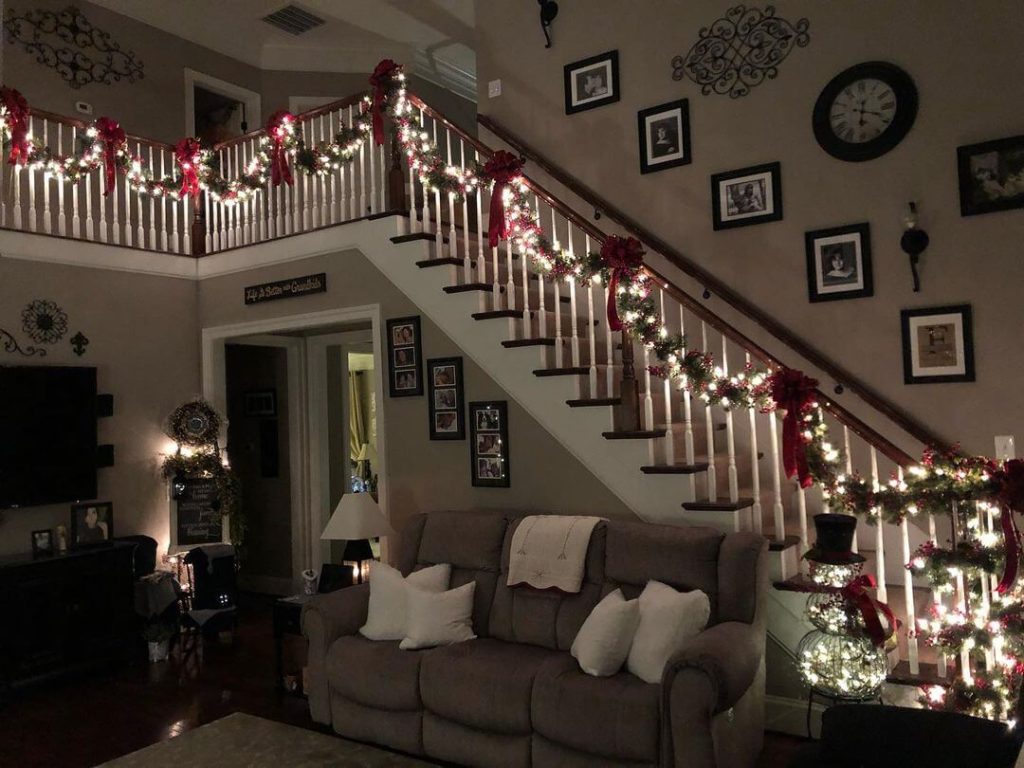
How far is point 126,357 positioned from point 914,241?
5519 millimetres

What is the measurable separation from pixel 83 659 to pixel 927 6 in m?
6.47

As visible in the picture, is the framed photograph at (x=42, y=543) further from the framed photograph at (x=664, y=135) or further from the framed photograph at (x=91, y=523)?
the framed photograph at (x=664, y=135)

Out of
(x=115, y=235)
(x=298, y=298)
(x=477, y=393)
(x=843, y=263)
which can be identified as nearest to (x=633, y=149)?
(x=843, y=263)

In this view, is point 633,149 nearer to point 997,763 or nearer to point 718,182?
point 718,182

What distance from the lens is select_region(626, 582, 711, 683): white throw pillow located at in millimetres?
3259

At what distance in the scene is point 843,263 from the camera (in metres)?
4.64

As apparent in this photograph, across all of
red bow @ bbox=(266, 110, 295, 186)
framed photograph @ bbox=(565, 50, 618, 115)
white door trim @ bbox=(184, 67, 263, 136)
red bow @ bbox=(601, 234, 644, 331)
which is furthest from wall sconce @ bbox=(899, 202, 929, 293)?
white door trim @ bbox=(184, 67, 263, 136)

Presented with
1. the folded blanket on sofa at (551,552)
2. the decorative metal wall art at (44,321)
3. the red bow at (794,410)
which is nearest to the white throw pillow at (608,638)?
the folded blanket on sofa at (551,552)

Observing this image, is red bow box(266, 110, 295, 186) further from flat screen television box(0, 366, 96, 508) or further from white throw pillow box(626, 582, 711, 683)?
white throw pillow box(626, 582, 711, 683)

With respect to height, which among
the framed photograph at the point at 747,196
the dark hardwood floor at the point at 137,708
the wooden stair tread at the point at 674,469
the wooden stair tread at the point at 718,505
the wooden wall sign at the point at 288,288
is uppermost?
the framed photograph at the point at 747,196

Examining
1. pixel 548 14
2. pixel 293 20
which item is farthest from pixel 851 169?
pixel 293 20

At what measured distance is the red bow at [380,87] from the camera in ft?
16.6

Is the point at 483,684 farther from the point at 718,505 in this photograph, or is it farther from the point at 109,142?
the point at 109,142

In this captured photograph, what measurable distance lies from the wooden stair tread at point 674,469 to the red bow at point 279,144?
11.3 feet
